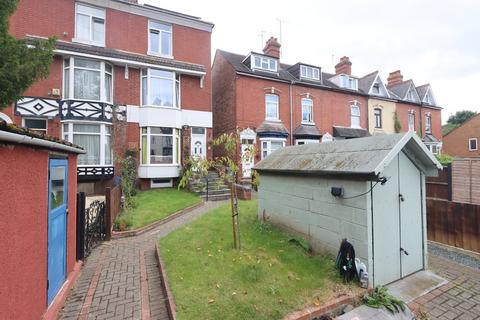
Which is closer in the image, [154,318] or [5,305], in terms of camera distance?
[5,305]

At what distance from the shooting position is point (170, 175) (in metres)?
14.7

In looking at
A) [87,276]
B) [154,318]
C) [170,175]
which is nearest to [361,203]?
[154,318]

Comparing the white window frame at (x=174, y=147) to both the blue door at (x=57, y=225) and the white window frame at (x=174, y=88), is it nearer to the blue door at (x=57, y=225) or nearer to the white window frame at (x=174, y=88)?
the white window frame at (x=174, y=88)

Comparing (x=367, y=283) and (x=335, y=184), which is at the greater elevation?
(x=335, y=184)

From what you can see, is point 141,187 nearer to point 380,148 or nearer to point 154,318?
point 154,318

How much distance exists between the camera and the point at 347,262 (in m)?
4.48

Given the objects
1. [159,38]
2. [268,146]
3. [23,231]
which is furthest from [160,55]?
[23,231]

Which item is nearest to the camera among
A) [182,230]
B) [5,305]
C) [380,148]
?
[5,305]

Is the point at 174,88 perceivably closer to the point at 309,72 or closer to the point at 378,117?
the point at 309,72

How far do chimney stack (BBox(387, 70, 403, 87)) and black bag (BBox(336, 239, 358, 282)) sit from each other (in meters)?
30.7

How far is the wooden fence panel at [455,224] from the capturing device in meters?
6.85

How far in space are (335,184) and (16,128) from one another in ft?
16.5

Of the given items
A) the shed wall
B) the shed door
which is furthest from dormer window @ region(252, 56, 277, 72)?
the shed door

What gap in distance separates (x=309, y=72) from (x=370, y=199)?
18.3 m
